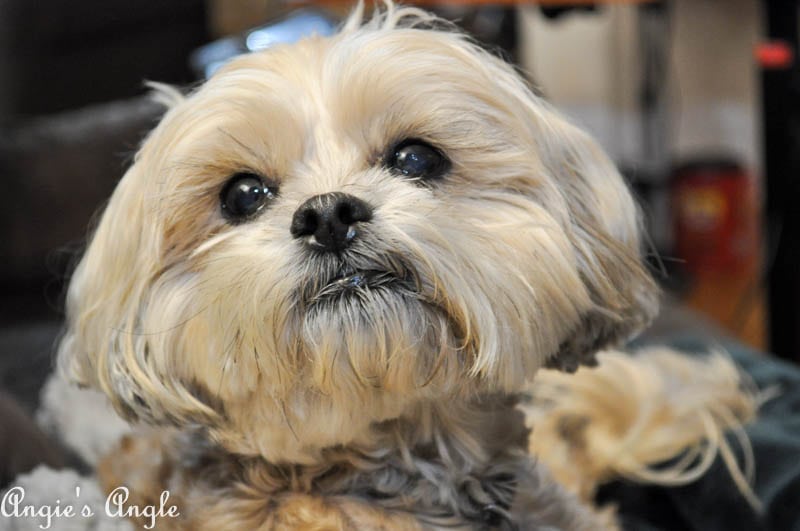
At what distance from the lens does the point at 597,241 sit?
1096 millimetres

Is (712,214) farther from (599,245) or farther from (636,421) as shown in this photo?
(599,245)

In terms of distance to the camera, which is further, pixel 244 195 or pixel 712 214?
pixel 712 214

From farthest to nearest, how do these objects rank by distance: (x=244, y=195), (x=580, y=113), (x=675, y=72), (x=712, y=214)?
(x=580, y=113)
(x=675, y=72)
(x=712, y=214)
(x=244, y=195)

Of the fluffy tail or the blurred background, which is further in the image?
the blurred background

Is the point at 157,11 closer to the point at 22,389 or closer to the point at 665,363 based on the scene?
the point at 22,389

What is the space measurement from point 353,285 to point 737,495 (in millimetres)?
806

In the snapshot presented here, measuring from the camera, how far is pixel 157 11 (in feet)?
11.0

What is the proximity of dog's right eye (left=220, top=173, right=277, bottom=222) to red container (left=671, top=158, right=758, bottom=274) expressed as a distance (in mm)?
3280

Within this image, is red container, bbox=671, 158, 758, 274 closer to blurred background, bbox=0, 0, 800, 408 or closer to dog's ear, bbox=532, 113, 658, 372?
blurred background, bbox=0, 0, 800, 408

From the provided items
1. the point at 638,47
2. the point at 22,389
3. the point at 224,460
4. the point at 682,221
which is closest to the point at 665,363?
the point at 224,460

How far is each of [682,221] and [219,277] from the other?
138 inches

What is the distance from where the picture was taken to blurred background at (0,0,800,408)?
7.86 feet

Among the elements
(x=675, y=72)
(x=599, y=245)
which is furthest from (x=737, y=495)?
(x=675, y=72)

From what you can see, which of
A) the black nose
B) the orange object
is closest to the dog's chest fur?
the black nose
